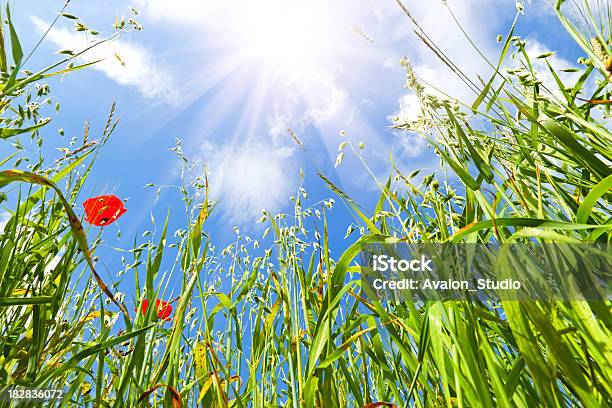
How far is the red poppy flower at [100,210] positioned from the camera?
139cm

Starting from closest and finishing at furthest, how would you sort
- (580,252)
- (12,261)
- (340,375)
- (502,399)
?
(502,399) < (580,252) < (12,261) < (340,375)

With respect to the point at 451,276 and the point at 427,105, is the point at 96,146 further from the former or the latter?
the point at 451,276

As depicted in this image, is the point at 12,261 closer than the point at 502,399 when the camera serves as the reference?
No

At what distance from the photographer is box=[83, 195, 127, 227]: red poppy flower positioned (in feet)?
4.57

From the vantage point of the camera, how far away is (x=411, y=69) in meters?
0.96

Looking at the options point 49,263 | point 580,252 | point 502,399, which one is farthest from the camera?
point 49,263

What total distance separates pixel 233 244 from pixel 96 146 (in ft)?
2.02

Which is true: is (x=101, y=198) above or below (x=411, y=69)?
above

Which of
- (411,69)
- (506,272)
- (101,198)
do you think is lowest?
(506,272)

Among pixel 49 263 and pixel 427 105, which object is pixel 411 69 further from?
pixel 49 263

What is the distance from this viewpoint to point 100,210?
1391 millimetres

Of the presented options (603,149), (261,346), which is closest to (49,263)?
(261,346)

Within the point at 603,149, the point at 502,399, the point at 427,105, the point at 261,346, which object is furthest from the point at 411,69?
the point at 261,346

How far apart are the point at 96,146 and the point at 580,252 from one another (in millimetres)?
1184
